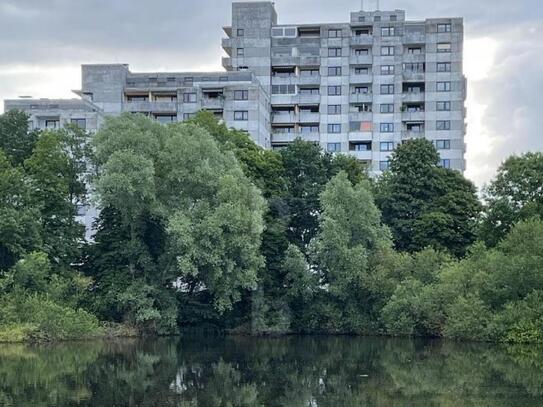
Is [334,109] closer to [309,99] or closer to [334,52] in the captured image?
[309,99]

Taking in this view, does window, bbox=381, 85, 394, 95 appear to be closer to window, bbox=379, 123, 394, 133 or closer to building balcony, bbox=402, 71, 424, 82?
building balcony, bbox=402, 71, 424, 82

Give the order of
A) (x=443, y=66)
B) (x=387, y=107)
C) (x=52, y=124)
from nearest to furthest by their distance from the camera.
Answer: (x=52, y=124) < (x=443, y=66) < (x=387, y=107)

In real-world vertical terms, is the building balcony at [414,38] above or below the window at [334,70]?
above

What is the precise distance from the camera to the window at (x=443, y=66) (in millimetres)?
104812

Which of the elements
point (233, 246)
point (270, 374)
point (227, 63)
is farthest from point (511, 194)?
point (227, 63)

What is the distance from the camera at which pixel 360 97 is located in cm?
10656

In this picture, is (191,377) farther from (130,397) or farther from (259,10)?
(259,10)

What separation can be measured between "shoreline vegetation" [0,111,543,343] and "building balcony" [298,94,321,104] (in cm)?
4742

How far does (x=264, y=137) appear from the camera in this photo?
320 ft

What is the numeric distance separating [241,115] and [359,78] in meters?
20.2

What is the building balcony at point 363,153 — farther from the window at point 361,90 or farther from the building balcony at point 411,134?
the window at point 361,90

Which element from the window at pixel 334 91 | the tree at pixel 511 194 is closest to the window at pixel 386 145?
the window at pixel 334 91

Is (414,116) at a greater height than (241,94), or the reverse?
(241,94)

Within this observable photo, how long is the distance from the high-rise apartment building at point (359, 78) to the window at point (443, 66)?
125 mm
